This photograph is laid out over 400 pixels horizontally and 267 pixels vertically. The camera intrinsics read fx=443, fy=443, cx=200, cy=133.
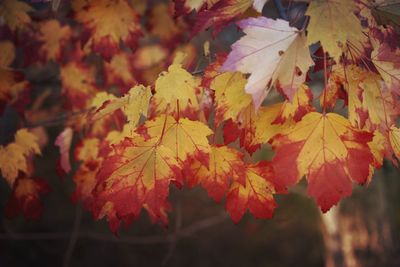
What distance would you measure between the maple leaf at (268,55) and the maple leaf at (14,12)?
1.07m

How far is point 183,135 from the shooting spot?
4.08 ft

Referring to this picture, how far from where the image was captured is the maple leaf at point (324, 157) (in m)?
1.02

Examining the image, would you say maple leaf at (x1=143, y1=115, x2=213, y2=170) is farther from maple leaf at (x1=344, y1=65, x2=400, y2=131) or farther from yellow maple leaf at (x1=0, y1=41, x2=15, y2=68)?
yellow maple leaf at (x1=0, y1=41, x2=15, y2=68)

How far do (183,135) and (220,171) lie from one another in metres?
0.18

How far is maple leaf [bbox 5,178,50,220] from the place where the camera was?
1.85 metres

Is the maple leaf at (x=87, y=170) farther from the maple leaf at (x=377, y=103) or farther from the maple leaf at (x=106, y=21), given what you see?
the maple leaf at (x=377, y=103)

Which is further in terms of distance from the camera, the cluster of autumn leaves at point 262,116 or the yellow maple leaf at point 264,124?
the yellow maple leaf at point 264,124

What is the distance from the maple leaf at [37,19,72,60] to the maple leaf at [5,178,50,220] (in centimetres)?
70

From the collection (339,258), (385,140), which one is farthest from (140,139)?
(339,258)

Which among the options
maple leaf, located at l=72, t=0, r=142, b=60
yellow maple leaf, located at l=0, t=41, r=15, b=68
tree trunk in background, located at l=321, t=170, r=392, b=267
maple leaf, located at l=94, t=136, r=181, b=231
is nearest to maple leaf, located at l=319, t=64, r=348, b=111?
maple leaf, located at l=94, t=136, r=181, b=231

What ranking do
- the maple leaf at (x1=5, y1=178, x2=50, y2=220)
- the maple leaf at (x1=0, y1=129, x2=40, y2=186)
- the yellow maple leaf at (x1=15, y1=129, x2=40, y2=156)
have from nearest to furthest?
the maple leaf at (x1=0, y1=129, x2=40, y2=186), the yellow maple leaf at (x1=15, y1=129, x2=40, y2=156), the maple leaf at (x1=5, y1=178, x2=50, y2=220)

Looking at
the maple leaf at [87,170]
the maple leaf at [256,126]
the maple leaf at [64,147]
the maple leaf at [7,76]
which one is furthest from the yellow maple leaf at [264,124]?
the maple leaf at [7,76]

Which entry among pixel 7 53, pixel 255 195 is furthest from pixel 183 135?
pixel 7 53

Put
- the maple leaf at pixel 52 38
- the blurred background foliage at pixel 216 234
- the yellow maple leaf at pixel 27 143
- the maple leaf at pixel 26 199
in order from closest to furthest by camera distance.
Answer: the yellow maple leaf at pixel 27 143
the maple leaf at pixel 26 199
the maple leaf at pixel 52 38
the blurred background foliage at pixel 216 234
